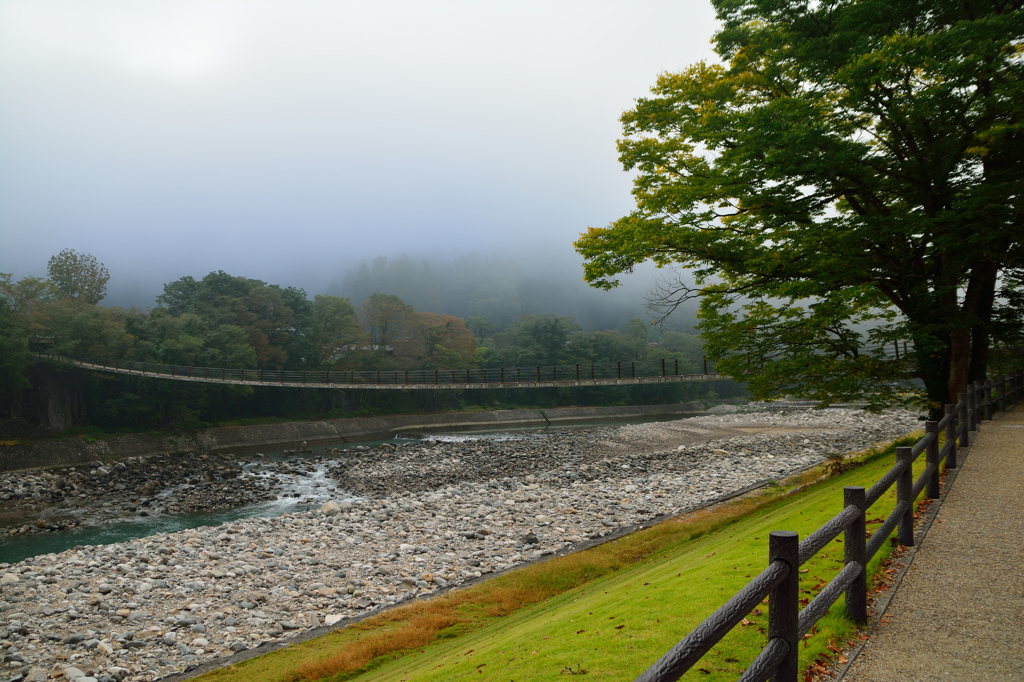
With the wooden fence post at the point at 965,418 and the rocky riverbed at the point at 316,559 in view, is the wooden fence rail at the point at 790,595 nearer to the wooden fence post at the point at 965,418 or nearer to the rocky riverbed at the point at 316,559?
the wooden fence post at the point at 965,418

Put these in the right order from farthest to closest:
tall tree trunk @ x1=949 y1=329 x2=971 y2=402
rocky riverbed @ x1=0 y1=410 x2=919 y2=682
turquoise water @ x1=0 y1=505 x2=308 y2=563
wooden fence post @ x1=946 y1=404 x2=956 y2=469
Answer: turquoise water @ x1=0 y1=505 x2=308 y2=563 < tall tree trunk @ x1=949 y1=329 x2=971 y2=402 < rocky riverbed @ x1=0 y1=410 x2=919 y2=682 < wooden fence post @ x1=946 y1=404 x2=956 y2=469

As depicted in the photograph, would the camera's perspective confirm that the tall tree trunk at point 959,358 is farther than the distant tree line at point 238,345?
No

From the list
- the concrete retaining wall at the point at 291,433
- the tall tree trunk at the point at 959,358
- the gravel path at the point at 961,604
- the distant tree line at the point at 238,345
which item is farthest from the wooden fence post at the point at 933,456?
the distant tree line at the point at 238,345

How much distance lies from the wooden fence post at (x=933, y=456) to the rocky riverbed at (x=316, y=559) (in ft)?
19.8

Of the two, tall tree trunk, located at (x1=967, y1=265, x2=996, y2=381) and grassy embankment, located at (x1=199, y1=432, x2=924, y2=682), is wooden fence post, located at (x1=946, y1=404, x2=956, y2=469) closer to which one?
grassy embankment, located at (x1=199, y1=432, x2=924, y2=682)

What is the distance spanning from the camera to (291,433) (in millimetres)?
33781

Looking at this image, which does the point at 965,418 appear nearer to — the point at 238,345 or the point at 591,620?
the point at 591,620

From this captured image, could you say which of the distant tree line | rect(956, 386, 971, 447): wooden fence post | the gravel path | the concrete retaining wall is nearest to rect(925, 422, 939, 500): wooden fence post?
the gravel path

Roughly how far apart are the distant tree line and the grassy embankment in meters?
28.0

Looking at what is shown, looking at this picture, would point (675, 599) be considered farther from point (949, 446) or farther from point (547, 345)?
point (547, 345)

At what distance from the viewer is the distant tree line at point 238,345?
3020 centimetres

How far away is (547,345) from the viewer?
5872 cm

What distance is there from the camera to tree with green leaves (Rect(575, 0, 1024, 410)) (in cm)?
761

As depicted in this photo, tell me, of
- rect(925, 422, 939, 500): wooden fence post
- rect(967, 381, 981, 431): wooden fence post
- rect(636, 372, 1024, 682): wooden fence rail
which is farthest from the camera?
rect(967, 381, 981, 431): wooden fence post
